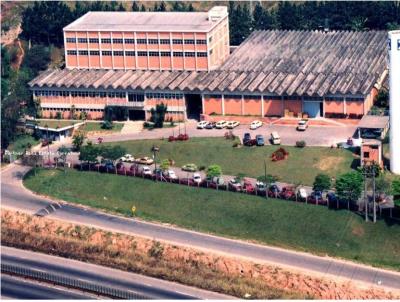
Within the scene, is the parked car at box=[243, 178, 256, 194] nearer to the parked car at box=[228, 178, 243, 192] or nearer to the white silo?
the parked car at box=[228, 178, 243, 192]

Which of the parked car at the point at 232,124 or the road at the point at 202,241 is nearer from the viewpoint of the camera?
the road at the point at 202,241

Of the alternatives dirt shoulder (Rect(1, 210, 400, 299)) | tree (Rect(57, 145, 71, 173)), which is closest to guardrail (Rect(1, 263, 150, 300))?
dirt shoulder (Rect(1, 210, 400, 299))

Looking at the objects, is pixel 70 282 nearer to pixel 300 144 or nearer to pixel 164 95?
pixel 300 144

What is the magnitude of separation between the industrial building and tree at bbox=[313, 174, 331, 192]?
2805cm

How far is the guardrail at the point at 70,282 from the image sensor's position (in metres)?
135

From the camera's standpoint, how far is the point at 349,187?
489ft

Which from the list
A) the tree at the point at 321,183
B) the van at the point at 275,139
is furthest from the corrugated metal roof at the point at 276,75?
the tree at the point at 321,183

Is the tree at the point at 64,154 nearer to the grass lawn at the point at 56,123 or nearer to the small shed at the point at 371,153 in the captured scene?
the grass lawn at the point at 56,123

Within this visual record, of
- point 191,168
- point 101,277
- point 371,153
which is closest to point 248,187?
point 191,168

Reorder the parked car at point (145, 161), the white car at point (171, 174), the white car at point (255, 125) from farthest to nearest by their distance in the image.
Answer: the white car at point (255, 125), the parked car at point (145, 161), the white car at point (171, 174)

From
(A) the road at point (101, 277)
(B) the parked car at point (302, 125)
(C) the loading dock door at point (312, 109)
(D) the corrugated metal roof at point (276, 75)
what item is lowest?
(A) the road at point (101, 277)

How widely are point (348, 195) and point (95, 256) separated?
34.2 m

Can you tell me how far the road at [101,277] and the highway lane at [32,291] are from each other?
12cm

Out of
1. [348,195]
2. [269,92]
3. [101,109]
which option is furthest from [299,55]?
[348,195]
